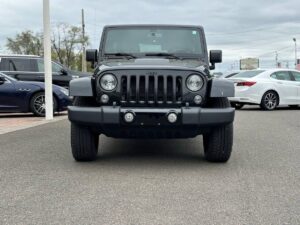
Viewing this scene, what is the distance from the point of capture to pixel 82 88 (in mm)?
6219

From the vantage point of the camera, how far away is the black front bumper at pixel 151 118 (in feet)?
19.7

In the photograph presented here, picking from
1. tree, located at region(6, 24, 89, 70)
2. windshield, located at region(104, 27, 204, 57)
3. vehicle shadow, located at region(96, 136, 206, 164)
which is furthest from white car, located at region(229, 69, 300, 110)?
tree, located at region(6, 24, 89, 70)

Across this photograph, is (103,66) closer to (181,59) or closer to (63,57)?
(181,59)

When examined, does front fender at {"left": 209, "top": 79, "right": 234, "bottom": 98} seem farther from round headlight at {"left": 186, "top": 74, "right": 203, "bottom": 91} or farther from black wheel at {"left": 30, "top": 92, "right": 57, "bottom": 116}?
black wheel at {"left": 30, "top": 92, "right": 57, "bottom": 116}

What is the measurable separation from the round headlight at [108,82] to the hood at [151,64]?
0.14 m

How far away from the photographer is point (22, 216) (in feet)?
14.4

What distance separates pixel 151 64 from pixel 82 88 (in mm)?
913

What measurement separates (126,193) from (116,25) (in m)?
3.55

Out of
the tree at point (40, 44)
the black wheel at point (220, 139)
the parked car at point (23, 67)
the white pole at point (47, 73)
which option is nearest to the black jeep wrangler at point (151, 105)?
the black wheel at point (220, 139)

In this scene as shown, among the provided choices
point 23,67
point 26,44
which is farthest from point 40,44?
point 23,67

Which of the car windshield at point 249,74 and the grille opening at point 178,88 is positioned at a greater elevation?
the grille opening at point 178,88

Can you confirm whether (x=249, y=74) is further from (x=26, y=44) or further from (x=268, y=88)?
(x=26, y=44)

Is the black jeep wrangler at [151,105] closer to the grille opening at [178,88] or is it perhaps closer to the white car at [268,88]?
the grille opening at [178,88]

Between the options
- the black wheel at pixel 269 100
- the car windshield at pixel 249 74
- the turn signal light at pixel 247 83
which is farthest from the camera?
the car windshield at pixel 249 74
